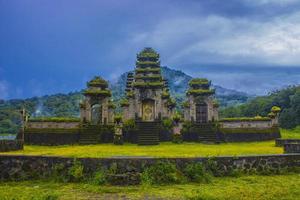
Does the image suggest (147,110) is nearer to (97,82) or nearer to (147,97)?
(147,97)

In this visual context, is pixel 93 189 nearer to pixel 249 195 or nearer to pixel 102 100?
pixel 249 195

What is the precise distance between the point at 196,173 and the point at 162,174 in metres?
1.27

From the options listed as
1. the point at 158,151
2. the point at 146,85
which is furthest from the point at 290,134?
the point at 158,151

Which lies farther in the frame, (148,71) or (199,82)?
(148,71)

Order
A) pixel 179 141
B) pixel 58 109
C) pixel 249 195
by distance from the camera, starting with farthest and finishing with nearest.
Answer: pixel 58 109 → pixel 179 141 → pixel 249 195

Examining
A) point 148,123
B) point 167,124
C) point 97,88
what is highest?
point 97,88

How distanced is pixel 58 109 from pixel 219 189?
81660 mm

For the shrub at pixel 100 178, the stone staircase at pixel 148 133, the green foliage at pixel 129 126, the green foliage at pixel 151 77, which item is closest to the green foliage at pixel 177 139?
the stone staircase at pixel 148 133

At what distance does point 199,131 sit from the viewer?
106 ft

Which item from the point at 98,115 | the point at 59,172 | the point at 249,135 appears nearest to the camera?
the point at 59,172

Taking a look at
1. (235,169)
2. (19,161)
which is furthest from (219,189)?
(19,161)

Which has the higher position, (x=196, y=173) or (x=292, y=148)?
(x=292, y=148)

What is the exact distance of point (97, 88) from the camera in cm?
3416

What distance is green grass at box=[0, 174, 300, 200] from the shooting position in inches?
435
